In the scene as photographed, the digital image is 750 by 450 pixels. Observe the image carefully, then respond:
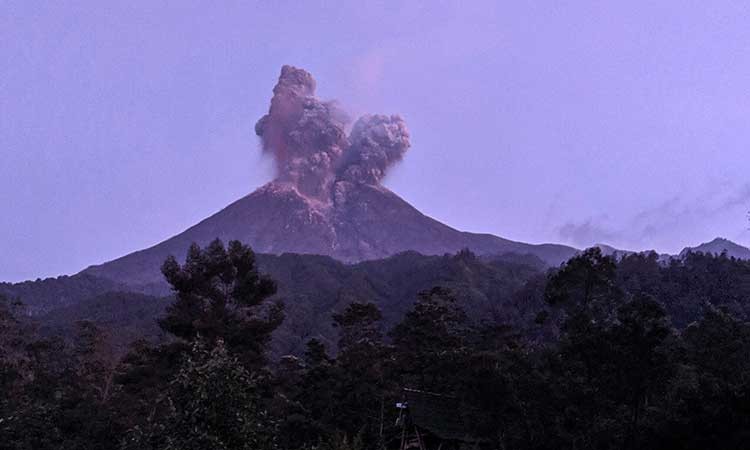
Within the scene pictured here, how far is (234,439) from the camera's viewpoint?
1388 centimetres

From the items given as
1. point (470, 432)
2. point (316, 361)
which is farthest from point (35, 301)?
point (470, 432)

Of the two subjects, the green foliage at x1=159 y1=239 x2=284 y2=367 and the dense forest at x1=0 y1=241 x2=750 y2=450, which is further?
the green foliage at x1=159 y1=239 x2=284 y2=367

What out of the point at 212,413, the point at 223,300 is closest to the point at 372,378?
the point at 223,300

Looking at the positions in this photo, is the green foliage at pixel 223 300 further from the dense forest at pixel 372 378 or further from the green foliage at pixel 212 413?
the green foliage at pixel 212 413

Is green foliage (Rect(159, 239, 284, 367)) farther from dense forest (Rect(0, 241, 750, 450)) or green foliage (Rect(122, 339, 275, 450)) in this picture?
green foliage (Rect(122, 339, 275, 450))

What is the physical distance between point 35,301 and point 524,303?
131568 mm

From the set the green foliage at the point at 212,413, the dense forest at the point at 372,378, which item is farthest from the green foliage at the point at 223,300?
the green foliage at the point at 212,413

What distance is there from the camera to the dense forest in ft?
55.7

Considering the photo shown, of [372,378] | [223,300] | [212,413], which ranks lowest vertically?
[212,413]

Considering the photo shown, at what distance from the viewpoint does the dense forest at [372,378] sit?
1699cm

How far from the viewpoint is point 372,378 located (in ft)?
106

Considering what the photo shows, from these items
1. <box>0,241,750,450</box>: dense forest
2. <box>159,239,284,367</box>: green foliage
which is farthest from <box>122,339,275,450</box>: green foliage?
<box>159,239,284,367</box>: green foliage

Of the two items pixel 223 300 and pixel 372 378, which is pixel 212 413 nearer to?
pixel 372 378

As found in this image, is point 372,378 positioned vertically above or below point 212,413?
above
